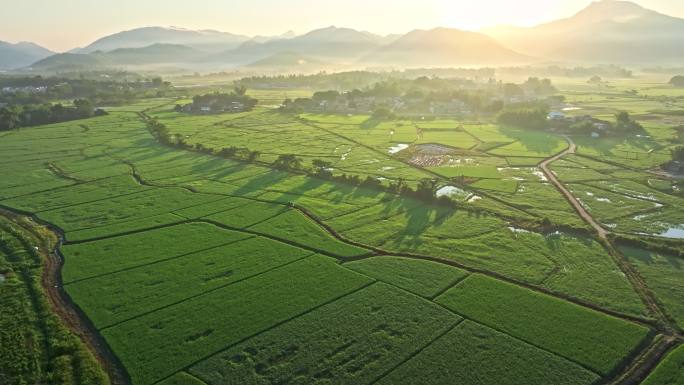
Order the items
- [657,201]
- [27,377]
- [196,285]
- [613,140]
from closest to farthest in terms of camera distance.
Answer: [27,377] → [196,285] → [657,201] → [613,140]

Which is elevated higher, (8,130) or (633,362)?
(8,130)

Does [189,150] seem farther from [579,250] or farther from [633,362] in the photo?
[633,362]

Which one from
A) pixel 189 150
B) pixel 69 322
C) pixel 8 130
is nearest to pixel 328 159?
pixel 189 150

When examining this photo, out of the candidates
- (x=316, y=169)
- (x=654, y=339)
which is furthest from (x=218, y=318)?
(x=316, y=169)

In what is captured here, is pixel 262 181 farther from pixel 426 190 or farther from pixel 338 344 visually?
pixel 338 344

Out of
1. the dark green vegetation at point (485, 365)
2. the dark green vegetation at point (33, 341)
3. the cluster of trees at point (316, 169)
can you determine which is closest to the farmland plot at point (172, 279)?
the dark green vegetation at point (33, 341)

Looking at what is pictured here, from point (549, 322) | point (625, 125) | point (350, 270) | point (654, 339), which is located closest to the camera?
point (654, 339)

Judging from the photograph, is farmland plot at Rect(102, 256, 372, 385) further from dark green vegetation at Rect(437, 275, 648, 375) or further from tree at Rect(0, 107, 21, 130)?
tree at Rect(0, 107, 21, 130)
